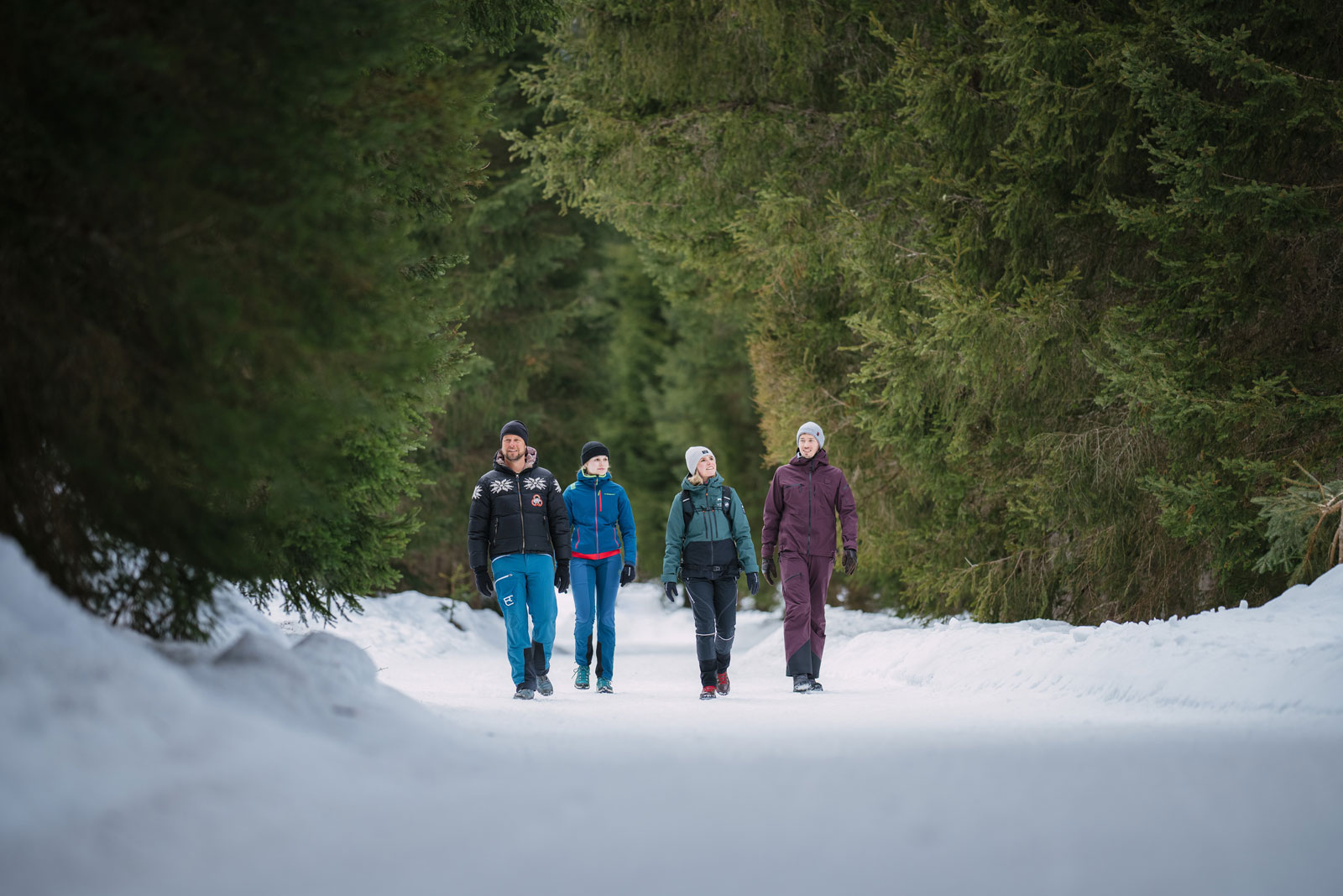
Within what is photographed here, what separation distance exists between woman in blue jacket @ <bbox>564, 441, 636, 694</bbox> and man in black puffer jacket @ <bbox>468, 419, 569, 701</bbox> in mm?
609

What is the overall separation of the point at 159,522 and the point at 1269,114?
7884 millimetres

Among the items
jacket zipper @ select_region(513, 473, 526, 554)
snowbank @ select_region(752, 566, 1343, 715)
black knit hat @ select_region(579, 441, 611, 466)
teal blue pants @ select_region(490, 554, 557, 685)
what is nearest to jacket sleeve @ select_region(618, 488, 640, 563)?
black knit hat @ select_region(579, 441, 611, 466)

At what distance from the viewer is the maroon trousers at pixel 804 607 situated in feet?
30.7

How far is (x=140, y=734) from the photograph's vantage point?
3.90m

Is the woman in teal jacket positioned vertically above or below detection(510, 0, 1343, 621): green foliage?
below

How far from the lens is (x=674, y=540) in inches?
372

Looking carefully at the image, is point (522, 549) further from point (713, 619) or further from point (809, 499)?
point (809, 499)

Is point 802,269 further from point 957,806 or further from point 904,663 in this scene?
point 957,806

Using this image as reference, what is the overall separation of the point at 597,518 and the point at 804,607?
1.88 meters

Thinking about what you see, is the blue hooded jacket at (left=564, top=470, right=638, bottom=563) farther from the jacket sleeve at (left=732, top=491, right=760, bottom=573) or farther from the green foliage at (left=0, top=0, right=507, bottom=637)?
the green foliage at (left=0, top=0, right=507, bottom=637)

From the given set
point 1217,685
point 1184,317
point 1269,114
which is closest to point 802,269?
point 1184,317

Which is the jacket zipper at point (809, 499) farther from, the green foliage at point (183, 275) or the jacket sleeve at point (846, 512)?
the green foliage at point (183, 275)

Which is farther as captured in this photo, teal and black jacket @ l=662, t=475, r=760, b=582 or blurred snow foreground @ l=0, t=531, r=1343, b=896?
teal and black jacket @ l=662, t=475, r=760, b=582

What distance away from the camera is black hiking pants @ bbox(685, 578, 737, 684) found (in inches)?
360
